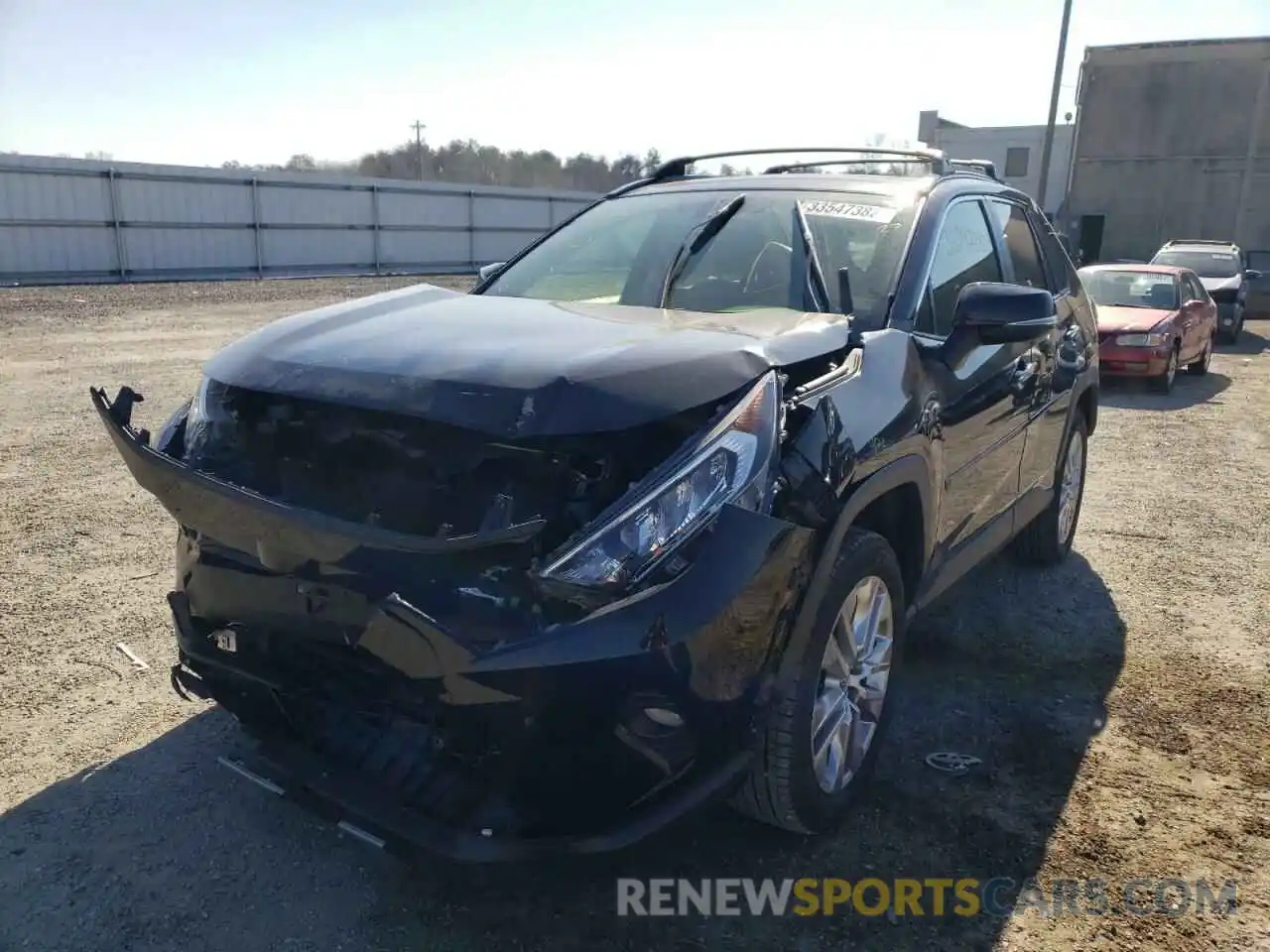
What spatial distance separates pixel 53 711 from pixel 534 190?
2859 centimetres

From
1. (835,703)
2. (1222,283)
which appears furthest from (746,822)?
(1222,283)

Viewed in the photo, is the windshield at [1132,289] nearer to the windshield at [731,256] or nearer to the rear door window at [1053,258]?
the rear door window at [1053,258]

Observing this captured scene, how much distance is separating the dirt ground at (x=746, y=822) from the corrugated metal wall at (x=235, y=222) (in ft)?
57.2

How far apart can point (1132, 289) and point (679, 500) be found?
1263cm

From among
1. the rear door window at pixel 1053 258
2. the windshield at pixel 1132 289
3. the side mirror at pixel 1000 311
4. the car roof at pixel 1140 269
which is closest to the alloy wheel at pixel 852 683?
the side mirror at pixel 1000 311

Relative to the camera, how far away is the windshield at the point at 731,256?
11.1 feet

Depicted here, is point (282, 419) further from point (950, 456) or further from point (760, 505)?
point (950, 456)

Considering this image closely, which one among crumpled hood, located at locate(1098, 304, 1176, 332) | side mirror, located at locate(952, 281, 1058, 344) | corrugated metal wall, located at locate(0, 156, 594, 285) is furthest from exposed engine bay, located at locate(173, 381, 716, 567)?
corrugated metal wall, located at locate(0, 156, 594, 285)

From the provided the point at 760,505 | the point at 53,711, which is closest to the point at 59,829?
the point at 53,711

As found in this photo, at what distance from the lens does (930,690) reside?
3.84 metres

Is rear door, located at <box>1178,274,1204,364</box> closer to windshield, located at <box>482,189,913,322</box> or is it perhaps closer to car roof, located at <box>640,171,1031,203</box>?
car roof, located at <box>640,171,1031,203</box>

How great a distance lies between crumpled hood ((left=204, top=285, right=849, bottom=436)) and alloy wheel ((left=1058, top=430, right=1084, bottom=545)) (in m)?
2.59

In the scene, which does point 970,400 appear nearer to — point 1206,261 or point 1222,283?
point 1222,283

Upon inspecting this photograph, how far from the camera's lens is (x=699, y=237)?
3703 mm
